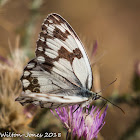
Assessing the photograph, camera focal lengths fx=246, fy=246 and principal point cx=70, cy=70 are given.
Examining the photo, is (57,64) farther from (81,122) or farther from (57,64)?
(81,122)

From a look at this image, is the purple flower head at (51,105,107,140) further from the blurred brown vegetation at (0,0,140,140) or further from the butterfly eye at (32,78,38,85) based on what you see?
the blurred brown vegetation at (0,0,140,140)

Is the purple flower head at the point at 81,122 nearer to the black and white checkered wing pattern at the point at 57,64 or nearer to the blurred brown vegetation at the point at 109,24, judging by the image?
the black and white checkered wing pattern at the point at 57,64

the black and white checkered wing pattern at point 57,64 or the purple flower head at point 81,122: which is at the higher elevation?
the black and white checkered wing pattern at point 57,64

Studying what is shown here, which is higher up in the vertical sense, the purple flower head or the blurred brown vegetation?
the blurred brown vegetation

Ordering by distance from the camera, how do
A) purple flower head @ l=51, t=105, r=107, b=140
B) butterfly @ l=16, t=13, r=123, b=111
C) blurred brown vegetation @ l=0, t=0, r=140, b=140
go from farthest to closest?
1. blurred brown vegetation @ l=0, t=0, r=140, b=140
2. butterfly @ l=16, t=13, r=123, b=111
3. purple flower head @ l=51, t=105, r=107, b=140

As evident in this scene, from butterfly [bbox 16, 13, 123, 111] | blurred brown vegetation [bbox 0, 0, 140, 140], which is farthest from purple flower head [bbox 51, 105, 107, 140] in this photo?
blurred brown vegetation [bbox 0, 0, 140, 140]

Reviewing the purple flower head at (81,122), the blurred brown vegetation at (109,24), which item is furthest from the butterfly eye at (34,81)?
the blurred brown vegetation at (109,24)

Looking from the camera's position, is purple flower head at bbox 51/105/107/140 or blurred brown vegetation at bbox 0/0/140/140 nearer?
purple flower head at bbox 51/105/107/140
